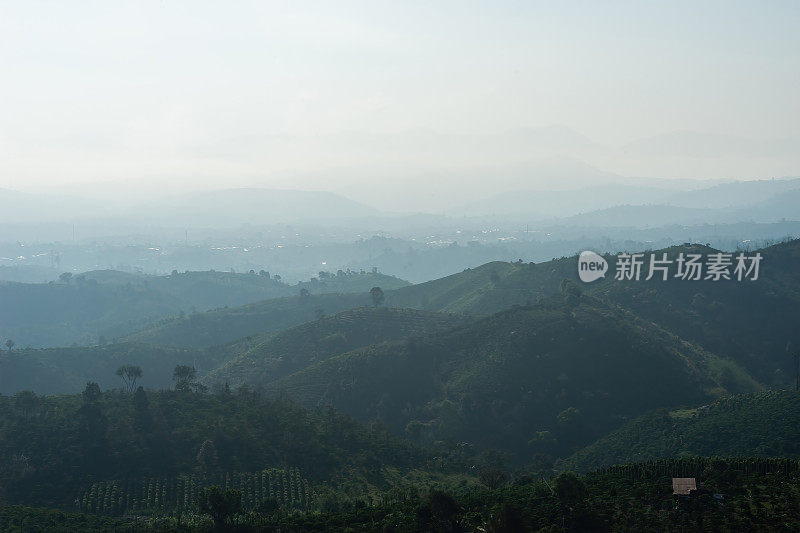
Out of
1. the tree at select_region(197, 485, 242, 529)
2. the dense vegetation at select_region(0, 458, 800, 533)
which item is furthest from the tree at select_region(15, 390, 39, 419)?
the tree at select_region(197, 485, 242, 529)

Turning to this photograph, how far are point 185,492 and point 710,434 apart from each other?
152 ft

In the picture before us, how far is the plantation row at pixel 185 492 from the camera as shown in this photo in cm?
4116

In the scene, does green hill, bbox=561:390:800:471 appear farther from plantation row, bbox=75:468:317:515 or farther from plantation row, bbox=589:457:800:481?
plantation row, bbox=75:468:317:515

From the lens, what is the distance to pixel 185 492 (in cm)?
4325

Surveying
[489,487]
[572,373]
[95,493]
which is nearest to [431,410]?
[572,373]

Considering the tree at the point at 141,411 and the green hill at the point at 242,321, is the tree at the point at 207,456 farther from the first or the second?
the green hill at the point at 242,321

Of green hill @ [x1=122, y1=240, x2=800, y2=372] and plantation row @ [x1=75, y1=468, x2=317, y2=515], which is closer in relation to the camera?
plantation row @ [x1=75, y1=468, x2=317, y2=515]

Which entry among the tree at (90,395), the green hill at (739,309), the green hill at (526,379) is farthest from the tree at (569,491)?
the green hill at (739,309)

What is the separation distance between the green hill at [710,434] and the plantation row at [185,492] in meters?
26.6

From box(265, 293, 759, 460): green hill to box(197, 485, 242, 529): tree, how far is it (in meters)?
37.4

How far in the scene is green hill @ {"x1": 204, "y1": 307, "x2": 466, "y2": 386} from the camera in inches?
3452

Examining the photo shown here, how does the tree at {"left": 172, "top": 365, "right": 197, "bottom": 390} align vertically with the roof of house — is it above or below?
below

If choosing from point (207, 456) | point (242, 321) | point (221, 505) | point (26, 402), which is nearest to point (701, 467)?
point (221, 505)

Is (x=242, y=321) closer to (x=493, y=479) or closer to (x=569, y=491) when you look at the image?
(x=493, y=479)
